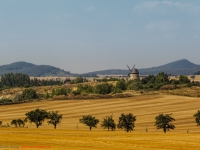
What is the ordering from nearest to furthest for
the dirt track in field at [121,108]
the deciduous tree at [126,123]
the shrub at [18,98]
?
the deciduous tree at [126,123] → the dirt track in field at [121,108] → the shrub at [18,98]

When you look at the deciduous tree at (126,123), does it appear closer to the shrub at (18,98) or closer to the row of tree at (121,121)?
the row of tree at (121,121)

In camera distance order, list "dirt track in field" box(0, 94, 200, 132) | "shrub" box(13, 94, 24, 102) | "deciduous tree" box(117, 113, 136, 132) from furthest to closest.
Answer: "shrub" box(13, 94, 24, 102)
"dirt track in field" box(0, 94, 200, 132)
"deciduous tree" box(117, 113, 136, 132)

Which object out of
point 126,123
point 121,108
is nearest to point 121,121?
point 126,123

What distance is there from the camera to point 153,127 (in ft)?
305

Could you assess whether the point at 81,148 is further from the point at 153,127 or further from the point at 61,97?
the point at 61,97

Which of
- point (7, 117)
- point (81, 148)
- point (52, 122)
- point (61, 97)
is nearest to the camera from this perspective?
point (81, 148)

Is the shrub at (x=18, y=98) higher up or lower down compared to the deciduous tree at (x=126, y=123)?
higher up

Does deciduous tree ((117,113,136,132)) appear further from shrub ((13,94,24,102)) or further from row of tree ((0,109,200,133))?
shrub ((13,94,24,102))

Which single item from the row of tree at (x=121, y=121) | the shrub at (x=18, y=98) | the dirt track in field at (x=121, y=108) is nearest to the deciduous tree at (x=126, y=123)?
the row of tree at (x=121, y=121)

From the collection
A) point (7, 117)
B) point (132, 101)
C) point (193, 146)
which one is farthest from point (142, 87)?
point (193, 146)

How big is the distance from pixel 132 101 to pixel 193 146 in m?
105

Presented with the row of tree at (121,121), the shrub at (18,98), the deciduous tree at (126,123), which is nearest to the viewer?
the row of tree at (121,121)

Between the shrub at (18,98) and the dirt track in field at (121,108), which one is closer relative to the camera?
the dirt track in field at (121,108)

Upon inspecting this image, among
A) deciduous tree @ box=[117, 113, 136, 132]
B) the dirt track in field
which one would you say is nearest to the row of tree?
deciduous tree @ box=[117, 113, 136, 132]
